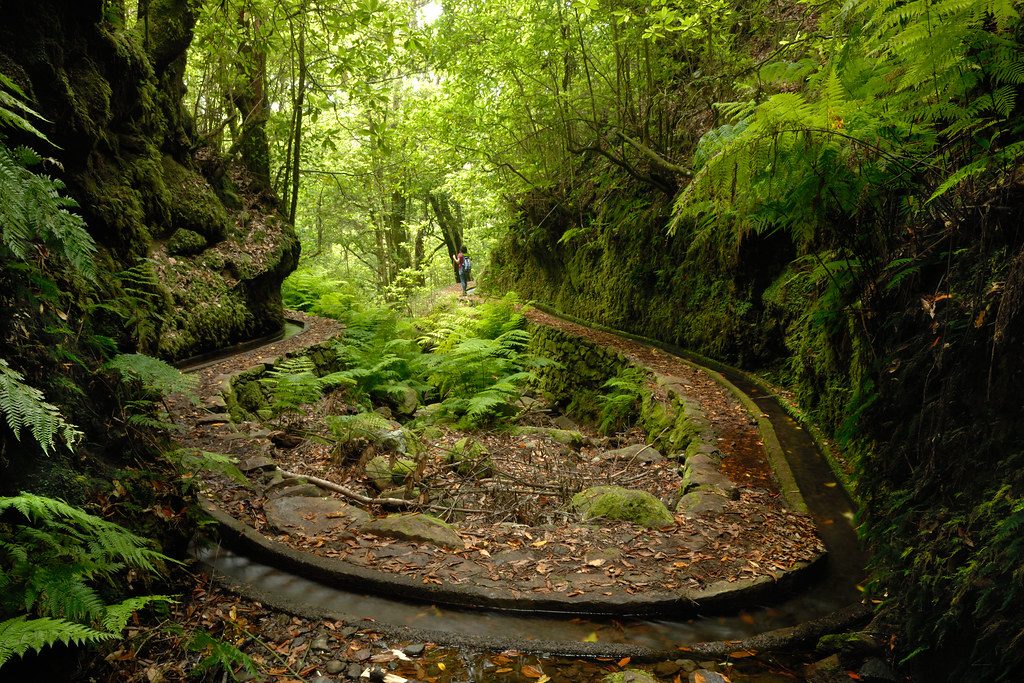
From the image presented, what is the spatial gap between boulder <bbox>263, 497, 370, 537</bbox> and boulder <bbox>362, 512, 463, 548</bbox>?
175 mm

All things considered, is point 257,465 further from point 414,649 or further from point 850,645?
point 850,645

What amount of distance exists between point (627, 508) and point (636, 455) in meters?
1.96

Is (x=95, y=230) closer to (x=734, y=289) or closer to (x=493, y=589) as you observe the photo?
(x=493, y=589)

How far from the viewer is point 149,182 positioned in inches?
309

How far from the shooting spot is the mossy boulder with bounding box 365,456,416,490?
505 cm

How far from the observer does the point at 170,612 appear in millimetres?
2748

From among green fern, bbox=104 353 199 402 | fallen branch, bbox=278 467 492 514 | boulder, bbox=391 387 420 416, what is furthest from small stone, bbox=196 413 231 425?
boulder, bbox=391 387 420 416

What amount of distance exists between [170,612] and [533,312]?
13276mm

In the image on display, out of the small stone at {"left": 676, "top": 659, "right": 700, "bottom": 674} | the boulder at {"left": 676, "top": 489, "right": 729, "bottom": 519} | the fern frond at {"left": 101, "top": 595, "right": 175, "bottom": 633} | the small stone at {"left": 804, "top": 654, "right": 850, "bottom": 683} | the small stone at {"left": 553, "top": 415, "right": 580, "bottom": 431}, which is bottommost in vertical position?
the small stone at {"left": 553, "top": 415, "right": 580, "bottom": 431}

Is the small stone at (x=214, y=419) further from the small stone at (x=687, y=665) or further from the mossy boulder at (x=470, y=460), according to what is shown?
A: the small stone at (x=687, y=665)

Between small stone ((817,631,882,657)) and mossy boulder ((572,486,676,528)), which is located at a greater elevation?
mossy boulder ((572,486,676,528))

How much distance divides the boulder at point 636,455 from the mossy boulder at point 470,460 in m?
1.64

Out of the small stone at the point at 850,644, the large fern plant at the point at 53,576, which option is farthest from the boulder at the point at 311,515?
the small stone at the point at 850,644

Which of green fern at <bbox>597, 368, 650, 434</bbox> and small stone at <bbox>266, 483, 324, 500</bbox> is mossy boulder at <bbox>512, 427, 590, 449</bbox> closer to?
green fern at <bbox>597, 368, 650, 434</bbox>
